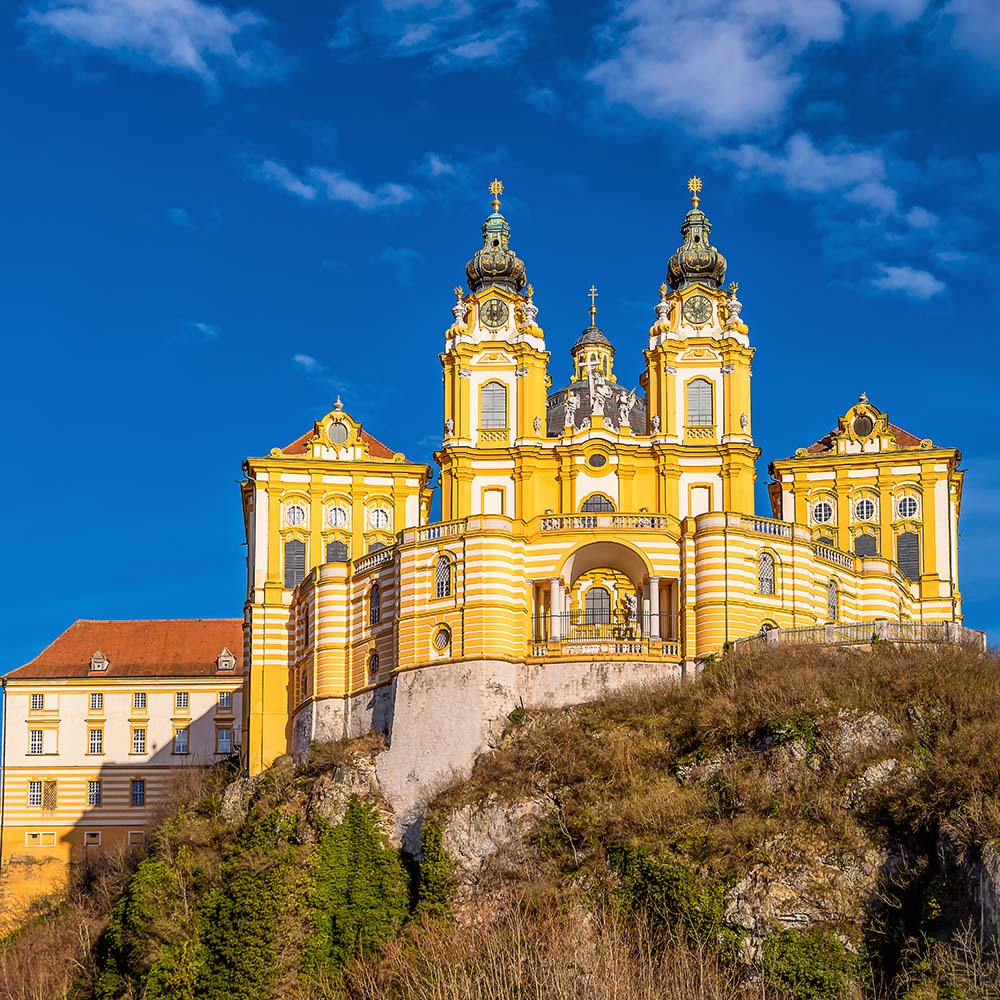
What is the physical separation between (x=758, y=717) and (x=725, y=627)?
25.0 ft

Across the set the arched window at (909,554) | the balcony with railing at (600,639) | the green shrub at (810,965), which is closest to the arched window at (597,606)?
the balcony with railing at (600,639)

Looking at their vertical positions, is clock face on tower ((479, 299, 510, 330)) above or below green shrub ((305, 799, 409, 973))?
above

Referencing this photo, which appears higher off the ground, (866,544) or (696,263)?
(696,263)

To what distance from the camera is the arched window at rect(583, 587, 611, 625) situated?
3179 inches

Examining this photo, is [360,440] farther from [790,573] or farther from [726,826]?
[726,826]

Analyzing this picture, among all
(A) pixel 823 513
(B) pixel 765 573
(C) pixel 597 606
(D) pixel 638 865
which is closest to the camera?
(D) pixel 638 865

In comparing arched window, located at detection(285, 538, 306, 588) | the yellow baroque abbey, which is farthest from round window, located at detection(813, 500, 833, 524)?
arched window, located at detection(285, 538, 306, 588)

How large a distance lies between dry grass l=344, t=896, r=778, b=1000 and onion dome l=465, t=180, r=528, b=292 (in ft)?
118

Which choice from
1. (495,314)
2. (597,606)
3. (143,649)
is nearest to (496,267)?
(495,314)

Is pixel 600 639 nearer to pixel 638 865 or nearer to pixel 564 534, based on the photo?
pixel 564 534

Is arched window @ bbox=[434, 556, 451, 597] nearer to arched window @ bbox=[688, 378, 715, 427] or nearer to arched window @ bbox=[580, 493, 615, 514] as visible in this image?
arched window @ bbox=[580, 493, 615, 514]

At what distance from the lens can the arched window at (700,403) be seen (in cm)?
8956

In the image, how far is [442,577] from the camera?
76.6 meters

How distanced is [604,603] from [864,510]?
667 inches
